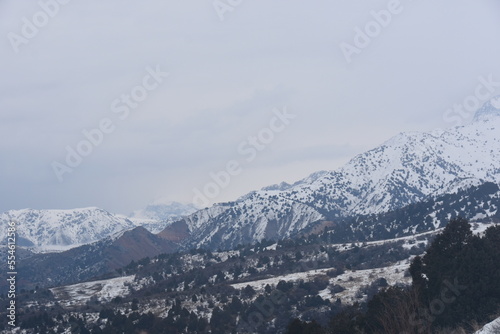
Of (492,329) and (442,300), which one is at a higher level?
(442,300)

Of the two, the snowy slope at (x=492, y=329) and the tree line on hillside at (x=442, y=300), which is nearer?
the snowy slope at (x=492, y=329)

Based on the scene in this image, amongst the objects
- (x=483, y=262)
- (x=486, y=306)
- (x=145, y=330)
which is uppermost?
(x=145, y=330)

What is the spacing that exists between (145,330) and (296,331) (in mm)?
75953

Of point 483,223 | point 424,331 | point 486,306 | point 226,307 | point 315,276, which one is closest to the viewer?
point 424,331

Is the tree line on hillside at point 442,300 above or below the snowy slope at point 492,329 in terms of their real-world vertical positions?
above

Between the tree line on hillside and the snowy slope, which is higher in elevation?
the tree line on hillside

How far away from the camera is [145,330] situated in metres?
132

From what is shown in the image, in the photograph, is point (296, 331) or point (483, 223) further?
point (483, 223)

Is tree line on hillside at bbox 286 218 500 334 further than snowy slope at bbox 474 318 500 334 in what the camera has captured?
Yes

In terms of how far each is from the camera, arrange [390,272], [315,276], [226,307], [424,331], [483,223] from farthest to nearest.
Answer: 1. [483,223]
2. [315,276]
3. [390,272]
4. [226,307]
5. [424,331]

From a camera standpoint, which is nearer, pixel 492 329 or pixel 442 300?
pixel 492 329

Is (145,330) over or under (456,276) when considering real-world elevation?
over

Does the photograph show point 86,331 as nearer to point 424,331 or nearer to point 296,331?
point 296,331

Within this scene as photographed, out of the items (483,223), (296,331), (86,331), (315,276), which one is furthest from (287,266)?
(296,331)
